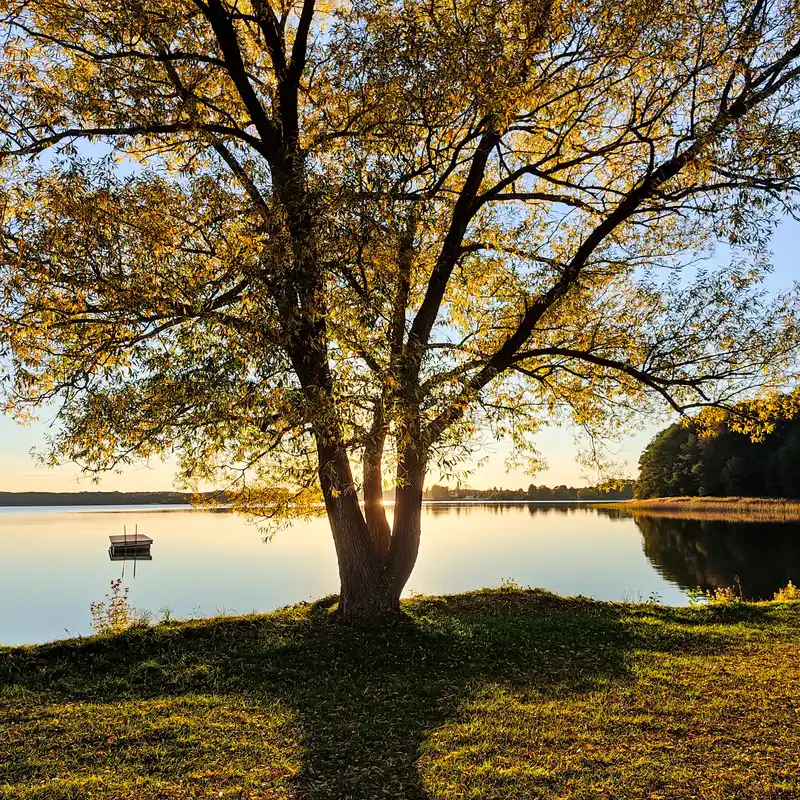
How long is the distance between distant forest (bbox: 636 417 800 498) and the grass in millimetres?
55673

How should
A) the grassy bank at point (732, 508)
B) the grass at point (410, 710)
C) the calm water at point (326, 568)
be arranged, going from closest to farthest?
the grass at point (410, 710) → the calm water at point (326, 568) → the grassy bank at point (732, 508)

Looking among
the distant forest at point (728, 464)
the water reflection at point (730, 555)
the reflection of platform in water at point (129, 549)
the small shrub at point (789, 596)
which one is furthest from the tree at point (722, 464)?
the reflection of platform in water at point (129, 549)

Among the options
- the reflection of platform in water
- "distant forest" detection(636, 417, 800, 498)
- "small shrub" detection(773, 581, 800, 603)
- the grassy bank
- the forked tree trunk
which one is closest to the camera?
the forked tree trunk

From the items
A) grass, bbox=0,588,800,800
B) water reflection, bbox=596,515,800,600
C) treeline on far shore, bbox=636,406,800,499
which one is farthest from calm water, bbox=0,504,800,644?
treeline on far shore, bbox=636,406,800,499

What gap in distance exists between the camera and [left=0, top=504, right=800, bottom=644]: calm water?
22.3 metres

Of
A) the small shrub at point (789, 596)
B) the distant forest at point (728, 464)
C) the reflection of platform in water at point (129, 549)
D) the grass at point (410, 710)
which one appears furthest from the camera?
the distant forest at point (728, 464)

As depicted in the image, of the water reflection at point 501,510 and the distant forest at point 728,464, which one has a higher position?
the distant forest at point 728,464

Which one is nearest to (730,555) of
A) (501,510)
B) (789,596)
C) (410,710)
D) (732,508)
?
(789,596)

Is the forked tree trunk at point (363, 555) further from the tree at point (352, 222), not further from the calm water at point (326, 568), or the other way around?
the calm water at point (326, 568)

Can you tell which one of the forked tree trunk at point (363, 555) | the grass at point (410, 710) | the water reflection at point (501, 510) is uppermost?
→ the forked tree trunk at point (363, 555)

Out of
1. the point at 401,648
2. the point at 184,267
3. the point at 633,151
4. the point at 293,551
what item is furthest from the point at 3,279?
the point at 293,551

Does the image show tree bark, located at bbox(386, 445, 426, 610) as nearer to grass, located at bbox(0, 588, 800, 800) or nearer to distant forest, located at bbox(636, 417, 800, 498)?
grass, located at bbox(0, 588, 800, 800)

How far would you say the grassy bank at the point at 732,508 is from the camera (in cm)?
5422

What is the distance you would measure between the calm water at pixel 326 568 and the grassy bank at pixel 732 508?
868 centimetres
